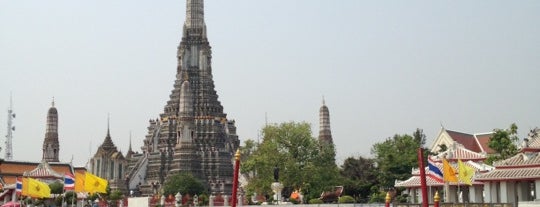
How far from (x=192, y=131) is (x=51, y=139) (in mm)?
19015

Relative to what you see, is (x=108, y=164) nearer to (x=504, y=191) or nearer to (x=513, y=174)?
(x=504, y=191)

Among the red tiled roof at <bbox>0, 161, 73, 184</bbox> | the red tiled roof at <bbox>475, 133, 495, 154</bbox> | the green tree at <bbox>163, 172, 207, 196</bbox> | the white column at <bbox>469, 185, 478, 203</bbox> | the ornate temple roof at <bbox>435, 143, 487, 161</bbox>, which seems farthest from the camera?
the green tree at <bbox>163, 172, 207, 196</bbox>

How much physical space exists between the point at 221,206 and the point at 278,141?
949 centimetres

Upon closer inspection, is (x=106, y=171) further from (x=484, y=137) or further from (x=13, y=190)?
(x=484, y=137)

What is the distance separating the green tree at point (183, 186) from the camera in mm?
80688

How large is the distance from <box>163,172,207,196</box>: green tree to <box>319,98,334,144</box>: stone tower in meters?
26.3

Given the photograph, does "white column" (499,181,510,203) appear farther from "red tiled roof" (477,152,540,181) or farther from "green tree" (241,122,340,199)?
"green tree" (241,122,340,199)

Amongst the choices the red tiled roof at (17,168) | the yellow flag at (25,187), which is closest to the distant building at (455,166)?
the yellow flag at (25,187)

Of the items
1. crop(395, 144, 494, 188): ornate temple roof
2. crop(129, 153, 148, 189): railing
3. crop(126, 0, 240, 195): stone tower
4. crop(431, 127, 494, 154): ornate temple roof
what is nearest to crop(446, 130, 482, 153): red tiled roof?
crop(431, 127, 494, 154): ornate temple roof

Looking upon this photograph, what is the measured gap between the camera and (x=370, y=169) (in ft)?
234

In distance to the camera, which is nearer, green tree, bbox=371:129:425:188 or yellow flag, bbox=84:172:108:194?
yellow flag, bbox=84:172:108:194

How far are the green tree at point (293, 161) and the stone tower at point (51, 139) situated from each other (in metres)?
42.0

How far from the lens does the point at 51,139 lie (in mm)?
100625

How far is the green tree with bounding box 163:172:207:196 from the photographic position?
80688mm
